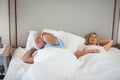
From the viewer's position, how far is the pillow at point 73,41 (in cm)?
272

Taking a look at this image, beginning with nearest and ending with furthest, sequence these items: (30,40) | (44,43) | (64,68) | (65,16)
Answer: (64,68), (44,43), (30,40), (65,16)

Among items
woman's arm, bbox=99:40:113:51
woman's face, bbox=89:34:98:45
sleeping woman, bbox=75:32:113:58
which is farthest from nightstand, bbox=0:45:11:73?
woman's arm, bbox=99:40:113:51

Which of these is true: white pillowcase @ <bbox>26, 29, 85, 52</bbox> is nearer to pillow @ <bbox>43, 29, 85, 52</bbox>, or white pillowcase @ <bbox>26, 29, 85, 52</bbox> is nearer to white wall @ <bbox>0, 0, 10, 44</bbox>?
pillow @ <bbox>43, 29, 85, 52</bbox>

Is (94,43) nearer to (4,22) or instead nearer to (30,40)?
(30,40)

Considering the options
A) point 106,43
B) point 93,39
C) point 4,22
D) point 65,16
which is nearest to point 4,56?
point 4,22

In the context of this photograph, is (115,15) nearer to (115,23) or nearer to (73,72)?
(115,23)

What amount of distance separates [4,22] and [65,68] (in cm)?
139

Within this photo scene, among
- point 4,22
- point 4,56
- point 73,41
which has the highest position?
point 4,22

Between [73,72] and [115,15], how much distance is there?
1.49 m

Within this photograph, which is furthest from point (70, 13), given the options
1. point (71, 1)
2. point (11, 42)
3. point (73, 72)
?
point (73, 72)

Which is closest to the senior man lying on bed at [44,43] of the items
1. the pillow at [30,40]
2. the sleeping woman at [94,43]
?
the pillow at [30,40]

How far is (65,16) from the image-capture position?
9.50 ft

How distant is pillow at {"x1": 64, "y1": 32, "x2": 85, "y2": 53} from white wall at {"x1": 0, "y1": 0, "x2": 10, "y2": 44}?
2.81ft

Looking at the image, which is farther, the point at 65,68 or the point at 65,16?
the point at 65,16
